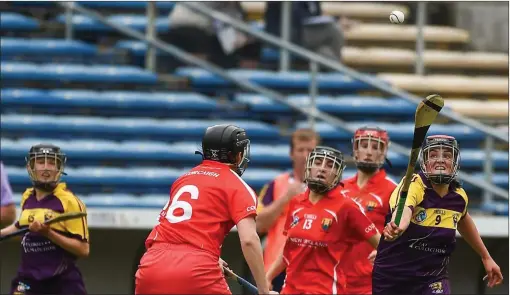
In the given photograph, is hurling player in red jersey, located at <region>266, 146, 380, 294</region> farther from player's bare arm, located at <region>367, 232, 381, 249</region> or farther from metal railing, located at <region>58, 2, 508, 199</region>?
metal railing, located at <region>58, 2, 508, 199</region>

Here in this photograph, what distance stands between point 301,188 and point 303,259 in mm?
1133

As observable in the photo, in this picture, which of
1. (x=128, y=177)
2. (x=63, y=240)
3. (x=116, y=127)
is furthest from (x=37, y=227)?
(x=116, y=127)

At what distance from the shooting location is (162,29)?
11.9 meters

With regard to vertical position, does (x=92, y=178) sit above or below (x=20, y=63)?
below

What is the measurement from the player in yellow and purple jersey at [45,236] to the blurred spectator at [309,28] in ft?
14.1

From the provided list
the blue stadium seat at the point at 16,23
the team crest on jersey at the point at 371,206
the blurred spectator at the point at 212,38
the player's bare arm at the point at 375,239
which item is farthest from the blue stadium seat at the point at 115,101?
the player's bare arm at the point at 375,239

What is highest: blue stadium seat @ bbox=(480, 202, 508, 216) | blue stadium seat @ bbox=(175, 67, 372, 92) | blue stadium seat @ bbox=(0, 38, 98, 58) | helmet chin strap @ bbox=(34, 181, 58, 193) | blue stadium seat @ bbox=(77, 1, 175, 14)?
blue stadium seat @ bbox=(77, 1, 175, 14)

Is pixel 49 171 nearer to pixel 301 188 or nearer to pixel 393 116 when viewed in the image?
pixel 301 188

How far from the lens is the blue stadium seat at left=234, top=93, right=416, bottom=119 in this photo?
36.7ft

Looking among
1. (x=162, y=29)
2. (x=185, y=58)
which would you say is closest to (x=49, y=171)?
(x=185, y=58)

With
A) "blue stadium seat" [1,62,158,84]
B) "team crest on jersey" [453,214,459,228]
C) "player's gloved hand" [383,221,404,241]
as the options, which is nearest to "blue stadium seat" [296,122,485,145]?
"blue stadium seat" [1,62,158,84]

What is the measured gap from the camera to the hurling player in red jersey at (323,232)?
7.35 metres

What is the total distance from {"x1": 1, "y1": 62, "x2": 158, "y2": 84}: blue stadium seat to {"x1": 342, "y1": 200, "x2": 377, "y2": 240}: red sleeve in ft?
14.4

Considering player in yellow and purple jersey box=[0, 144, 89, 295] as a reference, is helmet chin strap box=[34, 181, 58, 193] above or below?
above
